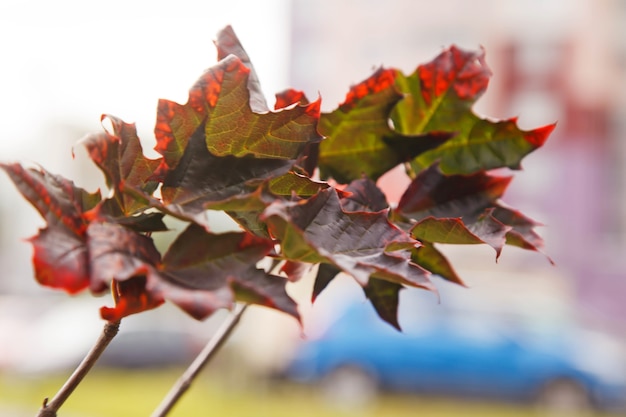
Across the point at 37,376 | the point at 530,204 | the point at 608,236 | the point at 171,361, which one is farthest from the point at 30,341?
the point at 608,236

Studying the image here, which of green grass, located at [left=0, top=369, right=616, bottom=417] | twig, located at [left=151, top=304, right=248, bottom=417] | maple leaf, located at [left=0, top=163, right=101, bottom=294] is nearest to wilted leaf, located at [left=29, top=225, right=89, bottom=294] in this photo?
maple leaf, located at [left=0, top=163, right=101, bottom=294]

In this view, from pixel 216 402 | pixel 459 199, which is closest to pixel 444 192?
pixel 459 199

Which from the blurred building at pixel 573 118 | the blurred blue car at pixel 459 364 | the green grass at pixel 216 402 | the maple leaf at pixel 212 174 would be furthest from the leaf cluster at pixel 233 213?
the blurred building at pixel 573 118

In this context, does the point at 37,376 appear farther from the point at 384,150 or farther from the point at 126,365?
the point at 384,150

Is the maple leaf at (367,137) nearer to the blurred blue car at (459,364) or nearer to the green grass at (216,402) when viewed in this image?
the green grass at (216,402)

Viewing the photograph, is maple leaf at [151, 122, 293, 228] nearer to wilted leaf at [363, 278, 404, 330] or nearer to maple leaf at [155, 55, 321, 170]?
maple leaf at [155, 55, 321, 170]
